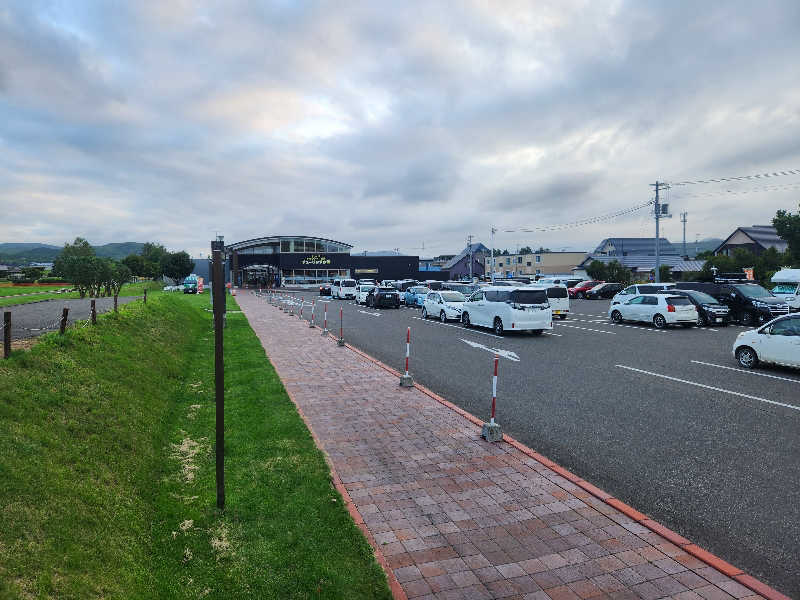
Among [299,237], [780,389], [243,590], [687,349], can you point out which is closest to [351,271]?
[299,237]

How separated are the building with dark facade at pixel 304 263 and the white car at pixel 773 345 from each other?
6322cm

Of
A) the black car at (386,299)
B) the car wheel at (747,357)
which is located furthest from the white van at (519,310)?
the black car at (386,299)

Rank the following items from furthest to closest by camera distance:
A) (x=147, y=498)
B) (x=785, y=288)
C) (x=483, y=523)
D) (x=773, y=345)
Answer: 1. (x=785, y=288)
2. (x=773, y=345)
3. (x=147, y=498)
4. (x=483, y=523)

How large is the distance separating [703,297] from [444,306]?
40.0 feet

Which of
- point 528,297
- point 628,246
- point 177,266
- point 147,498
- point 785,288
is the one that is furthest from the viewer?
point 628,246

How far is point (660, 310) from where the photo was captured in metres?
22.2

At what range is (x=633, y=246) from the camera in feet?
A: 306

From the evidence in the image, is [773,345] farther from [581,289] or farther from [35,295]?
[35,295]

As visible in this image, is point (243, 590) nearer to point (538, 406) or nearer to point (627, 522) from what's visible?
point (627, 522)

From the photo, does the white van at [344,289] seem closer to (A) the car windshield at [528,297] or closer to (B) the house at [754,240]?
(A) the car windshield at [528,297]

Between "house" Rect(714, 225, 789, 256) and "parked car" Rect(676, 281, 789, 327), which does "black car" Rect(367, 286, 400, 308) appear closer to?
"parked car" Rect(676, 281, 789, 327)

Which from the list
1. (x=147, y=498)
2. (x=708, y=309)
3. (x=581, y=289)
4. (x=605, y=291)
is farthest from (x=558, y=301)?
(x=147, y=498)

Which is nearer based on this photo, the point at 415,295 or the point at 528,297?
the point at 528,297

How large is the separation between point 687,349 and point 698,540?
12952 millimetres
